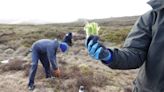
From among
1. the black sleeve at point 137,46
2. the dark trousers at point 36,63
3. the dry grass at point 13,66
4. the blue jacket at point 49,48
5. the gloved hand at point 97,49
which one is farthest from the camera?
the dry grass at point 13,66

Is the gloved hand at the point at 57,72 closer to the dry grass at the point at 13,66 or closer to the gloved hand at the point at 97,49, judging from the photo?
the dry grass at the point at 13,66

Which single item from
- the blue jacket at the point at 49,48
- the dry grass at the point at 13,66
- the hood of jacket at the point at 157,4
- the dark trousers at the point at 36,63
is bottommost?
the dry grass at the point at 13,66

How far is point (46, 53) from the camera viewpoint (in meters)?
15.6

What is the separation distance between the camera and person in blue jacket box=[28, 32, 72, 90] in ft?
48.8

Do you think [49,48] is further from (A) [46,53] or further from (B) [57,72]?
(B) [57,72]

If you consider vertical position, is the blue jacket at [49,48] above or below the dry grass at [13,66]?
above

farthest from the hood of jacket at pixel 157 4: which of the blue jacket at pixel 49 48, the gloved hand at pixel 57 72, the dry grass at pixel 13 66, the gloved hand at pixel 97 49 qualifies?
the dry grass at pixel 13 66

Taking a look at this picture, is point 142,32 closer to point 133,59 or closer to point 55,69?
point 133,59

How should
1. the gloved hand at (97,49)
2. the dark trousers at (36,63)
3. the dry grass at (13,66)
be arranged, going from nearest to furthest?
the gloved hand at (97,49) < the dark trousers at (36,63) < the dry grass at (13,66)

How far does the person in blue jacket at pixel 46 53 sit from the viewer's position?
14.9 m

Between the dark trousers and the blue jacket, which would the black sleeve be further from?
the dark trousers

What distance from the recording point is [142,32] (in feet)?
12.6

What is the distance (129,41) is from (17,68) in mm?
15954

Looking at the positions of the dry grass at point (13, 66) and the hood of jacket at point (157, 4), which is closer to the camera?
the hood of jacket at point (157, 4)
